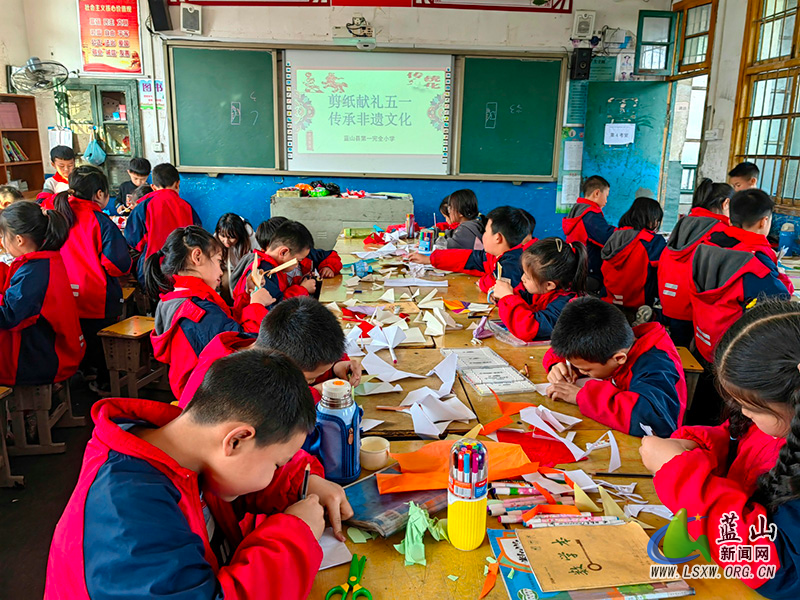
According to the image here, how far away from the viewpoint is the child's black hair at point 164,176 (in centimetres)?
447

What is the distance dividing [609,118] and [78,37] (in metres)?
5.85

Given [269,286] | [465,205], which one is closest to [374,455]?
[269,286]

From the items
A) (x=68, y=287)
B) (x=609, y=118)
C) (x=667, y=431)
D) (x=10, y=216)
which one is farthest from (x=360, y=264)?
(x=609, y=118)

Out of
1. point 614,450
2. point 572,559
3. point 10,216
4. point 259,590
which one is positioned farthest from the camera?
point 10,216

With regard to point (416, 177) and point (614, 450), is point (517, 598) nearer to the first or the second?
point (614, 450)

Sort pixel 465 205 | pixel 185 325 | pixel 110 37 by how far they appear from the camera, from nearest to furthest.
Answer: pixel 185 325 → pixel 465 205 → pixel 110 37

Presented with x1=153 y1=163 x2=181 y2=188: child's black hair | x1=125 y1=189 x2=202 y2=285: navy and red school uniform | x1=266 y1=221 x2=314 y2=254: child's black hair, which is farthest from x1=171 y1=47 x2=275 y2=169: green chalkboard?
x1=266 y1=221 x2=314 y2=254: child's black hair

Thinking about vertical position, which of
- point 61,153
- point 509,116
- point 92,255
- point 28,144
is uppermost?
point 509,116

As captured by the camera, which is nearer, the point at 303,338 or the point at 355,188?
the point at 303,338

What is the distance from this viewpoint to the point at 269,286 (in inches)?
111

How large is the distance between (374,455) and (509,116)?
18.8 ft

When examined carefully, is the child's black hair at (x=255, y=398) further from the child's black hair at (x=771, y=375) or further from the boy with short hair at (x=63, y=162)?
the boy with short hair at (x=63, y=162)

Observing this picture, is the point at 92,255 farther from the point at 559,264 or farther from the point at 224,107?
the point at 224,107

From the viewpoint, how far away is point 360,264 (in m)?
3.69
